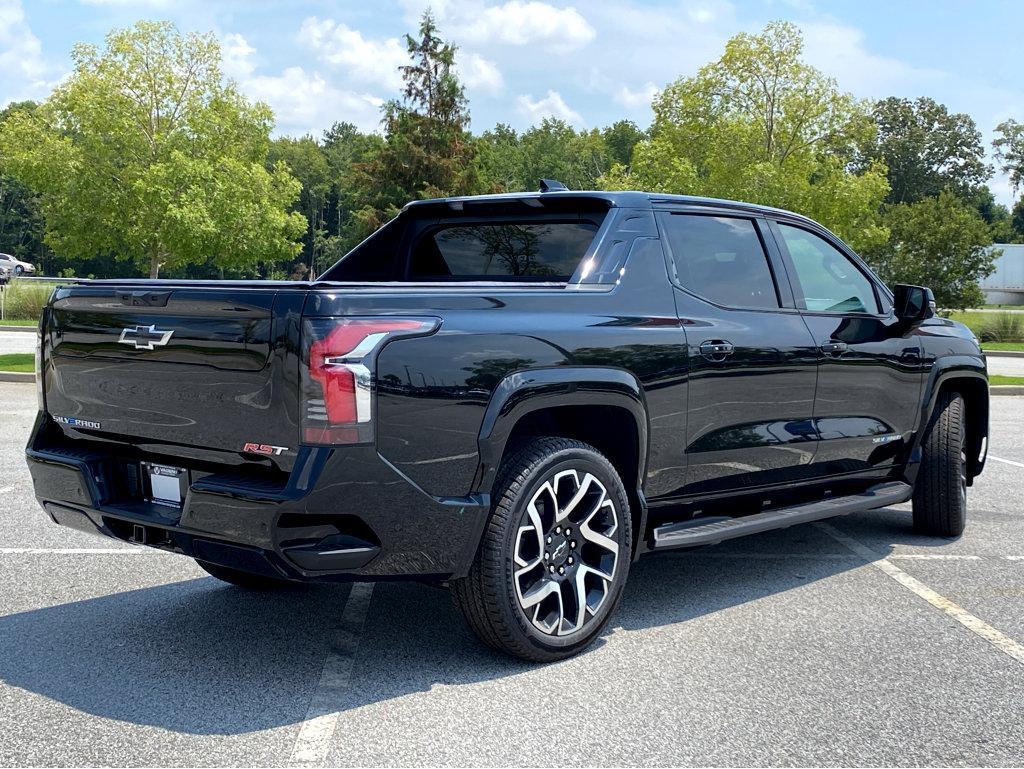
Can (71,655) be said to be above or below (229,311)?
below

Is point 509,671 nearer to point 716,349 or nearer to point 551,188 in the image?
point 716,349

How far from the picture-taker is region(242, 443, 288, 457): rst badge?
11.8ft

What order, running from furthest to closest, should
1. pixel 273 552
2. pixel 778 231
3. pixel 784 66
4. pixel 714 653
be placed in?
pixel 784 66
pixel 778 231
pixel 714 653
pixel 273 552

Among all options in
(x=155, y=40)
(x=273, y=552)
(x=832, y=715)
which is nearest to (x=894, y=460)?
(x=832, y=715)

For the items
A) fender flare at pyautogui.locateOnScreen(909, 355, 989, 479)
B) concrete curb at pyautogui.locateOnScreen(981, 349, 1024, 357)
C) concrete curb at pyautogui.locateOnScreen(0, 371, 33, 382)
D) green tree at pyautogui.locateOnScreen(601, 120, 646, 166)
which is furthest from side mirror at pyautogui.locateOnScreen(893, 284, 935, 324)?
green tree at pyautogui.locateOnScreen(601, 120, 646, 166)

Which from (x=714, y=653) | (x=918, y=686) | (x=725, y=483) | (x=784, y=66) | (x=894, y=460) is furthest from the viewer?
(x=784, y=66)

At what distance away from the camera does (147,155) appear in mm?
29094

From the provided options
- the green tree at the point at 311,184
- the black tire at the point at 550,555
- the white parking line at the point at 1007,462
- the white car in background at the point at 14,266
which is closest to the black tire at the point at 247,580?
the black tire at the point at 550,555

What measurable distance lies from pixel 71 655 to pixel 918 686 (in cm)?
320

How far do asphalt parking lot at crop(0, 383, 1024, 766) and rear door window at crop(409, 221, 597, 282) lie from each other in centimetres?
159

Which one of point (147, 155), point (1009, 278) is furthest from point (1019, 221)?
point (147, 155)

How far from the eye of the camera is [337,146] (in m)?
128

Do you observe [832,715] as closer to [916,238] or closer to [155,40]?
[155,40]

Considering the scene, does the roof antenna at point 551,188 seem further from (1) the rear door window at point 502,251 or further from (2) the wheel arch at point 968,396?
(2) the wheel arch at point 968,396
